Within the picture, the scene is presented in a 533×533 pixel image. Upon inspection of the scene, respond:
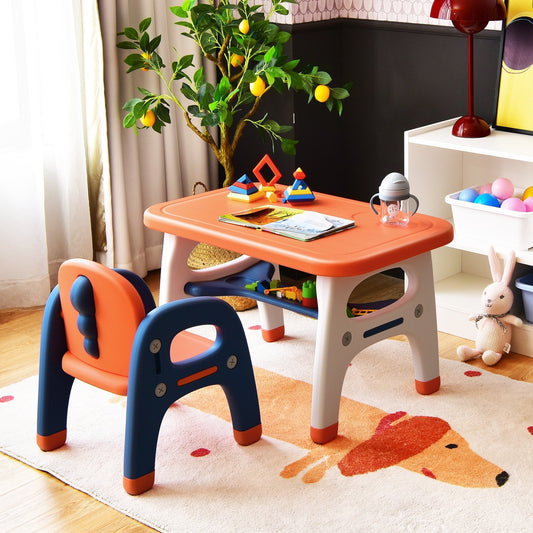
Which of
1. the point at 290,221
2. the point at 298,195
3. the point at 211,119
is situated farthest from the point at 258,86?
the point at 290,221

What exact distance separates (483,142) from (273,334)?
3.02 feet

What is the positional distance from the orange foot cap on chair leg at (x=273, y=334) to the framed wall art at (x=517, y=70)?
100cm

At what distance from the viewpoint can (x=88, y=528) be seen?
1.97 m

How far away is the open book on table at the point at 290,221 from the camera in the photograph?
232 cm

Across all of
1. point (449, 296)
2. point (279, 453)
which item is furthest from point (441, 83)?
point (279, 453)

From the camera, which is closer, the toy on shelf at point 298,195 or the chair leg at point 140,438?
the chair leg at point 140,438

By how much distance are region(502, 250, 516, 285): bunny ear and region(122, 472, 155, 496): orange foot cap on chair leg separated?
127 centimetres

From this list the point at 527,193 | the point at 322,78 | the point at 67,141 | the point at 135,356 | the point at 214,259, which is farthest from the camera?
the point at 67,141

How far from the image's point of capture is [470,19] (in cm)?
267

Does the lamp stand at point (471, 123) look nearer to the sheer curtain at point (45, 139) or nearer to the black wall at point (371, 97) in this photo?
the black wall at point (371, 97)

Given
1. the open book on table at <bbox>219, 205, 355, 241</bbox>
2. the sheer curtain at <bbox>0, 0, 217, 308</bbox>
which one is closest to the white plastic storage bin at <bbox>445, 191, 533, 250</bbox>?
the open book on table at <bbox>219, 205, 355, 241</bbox>

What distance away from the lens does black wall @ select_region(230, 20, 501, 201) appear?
10.0 ft

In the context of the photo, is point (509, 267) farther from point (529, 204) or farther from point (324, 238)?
point (324, 238)

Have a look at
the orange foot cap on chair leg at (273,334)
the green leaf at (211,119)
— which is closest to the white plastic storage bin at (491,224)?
the orange foot cap on chair leg at (273,334)
